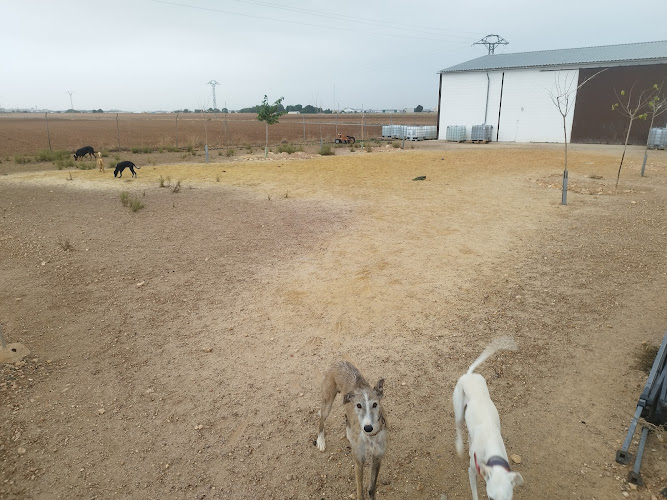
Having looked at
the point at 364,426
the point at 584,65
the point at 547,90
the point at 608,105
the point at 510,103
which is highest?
the point at 584,65

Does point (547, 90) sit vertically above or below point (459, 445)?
above

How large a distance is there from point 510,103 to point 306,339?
34.8 meters

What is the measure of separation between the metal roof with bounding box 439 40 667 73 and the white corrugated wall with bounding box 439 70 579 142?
22.3 inches

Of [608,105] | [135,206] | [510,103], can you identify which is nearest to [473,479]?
[135,206]

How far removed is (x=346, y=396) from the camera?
10.6 feet

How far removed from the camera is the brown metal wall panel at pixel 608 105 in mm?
29328

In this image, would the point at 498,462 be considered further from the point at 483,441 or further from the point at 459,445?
the point at 459,445

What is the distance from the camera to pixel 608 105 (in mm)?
30734

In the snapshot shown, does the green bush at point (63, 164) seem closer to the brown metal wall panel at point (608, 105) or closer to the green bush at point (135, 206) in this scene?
the green bush at point (135, 206)

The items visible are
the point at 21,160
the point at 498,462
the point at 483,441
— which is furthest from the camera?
the point at 21,160

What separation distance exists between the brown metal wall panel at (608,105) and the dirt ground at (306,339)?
2250cm

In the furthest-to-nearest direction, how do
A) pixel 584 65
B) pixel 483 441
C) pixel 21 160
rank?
1. pixel 584 65
2. pixel 21 160
3. pixel 483 441

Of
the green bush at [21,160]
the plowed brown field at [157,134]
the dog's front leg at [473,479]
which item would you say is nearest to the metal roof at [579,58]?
the plowed brown field at [157,134]

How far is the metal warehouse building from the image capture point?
30.1 metres
